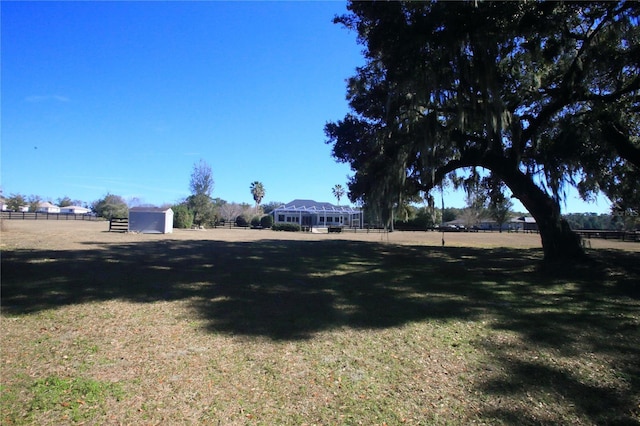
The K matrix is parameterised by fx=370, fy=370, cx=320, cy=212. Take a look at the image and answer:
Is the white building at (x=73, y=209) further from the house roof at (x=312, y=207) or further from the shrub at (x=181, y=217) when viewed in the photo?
the shrub at (x=181, y=217)

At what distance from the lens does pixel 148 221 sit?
28.6 m

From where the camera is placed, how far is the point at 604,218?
348 feet

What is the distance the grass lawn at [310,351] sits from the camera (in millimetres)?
3406

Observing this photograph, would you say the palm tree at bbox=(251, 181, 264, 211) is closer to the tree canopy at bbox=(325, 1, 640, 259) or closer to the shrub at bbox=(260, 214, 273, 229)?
the shrub at bbox=(260, 214, 273, 229)

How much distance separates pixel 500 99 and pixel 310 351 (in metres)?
9.61

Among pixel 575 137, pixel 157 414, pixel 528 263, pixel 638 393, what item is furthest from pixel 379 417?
pixel 575 137

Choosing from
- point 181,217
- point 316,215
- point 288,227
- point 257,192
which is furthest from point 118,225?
point 257,192

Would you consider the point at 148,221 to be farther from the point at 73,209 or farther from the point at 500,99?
the point at 73,209

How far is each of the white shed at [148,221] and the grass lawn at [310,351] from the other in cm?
1998

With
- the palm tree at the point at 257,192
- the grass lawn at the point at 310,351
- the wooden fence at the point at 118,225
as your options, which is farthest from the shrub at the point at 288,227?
the palm tree at the point at 257,192

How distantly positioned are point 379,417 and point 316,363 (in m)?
1.22

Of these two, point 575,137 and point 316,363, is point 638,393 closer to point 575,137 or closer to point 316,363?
point 316,363

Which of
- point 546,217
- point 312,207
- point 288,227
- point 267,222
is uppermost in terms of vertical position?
point 312,207

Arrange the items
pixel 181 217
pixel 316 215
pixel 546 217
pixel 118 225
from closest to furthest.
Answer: pixel 546 217
pixel 118 225
pixel 181 217
pixel 316 215
